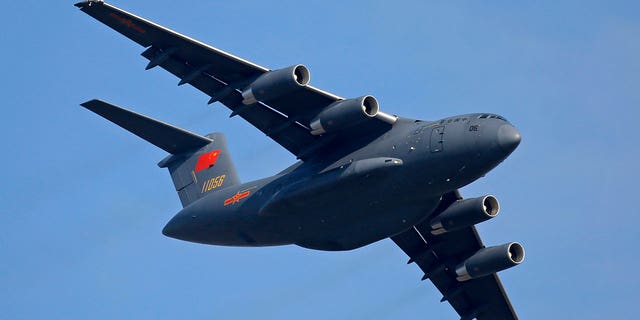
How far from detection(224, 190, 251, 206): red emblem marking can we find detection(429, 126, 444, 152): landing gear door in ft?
17.5

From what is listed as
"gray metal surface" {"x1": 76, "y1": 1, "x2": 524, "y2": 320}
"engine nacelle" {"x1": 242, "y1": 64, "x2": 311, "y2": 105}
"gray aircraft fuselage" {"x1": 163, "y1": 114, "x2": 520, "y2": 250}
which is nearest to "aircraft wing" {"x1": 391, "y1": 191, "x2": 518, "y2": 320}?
"gray metal surface" {"x1": 76, "y1": 1, "x2": 524, "y2": 320}

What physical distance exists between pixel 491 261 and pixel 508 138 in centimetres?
596

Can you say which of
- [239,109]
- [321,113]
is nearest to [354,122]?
[321,113]

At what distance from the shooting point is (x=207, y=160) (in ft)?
120

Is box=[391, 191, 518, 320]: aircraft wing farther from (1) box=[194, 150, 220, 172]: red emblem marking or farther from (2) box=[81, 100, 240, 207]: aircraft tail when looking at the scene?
(1) box=[194, 150, 220, 172]: red emblem marking

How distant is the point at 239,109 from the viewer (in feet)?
105

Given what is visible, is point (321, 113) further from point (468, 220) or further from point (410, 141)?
point (468, 220)

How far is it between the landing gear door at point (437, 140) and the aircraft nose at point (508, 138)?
4.36 feet

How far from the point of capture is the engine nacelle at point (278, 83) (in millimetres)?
30156

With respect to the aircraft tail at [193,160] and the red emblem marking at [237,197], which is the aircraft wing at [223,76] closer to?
the red emblem marking at [237,197]

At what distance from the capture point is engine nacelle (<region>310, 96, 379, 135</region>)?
100 ft

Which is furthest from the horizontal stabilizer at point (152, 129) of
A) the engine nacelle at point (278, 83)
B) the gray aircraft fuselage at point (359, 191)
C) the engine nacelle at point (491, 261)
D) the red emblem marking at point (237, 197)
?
the engine nacelle at point (491, 261)

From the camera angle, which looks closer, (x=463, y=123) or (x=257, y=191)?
(x=463, y=123)

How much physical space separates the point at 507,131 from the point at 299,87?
15.7 ft
